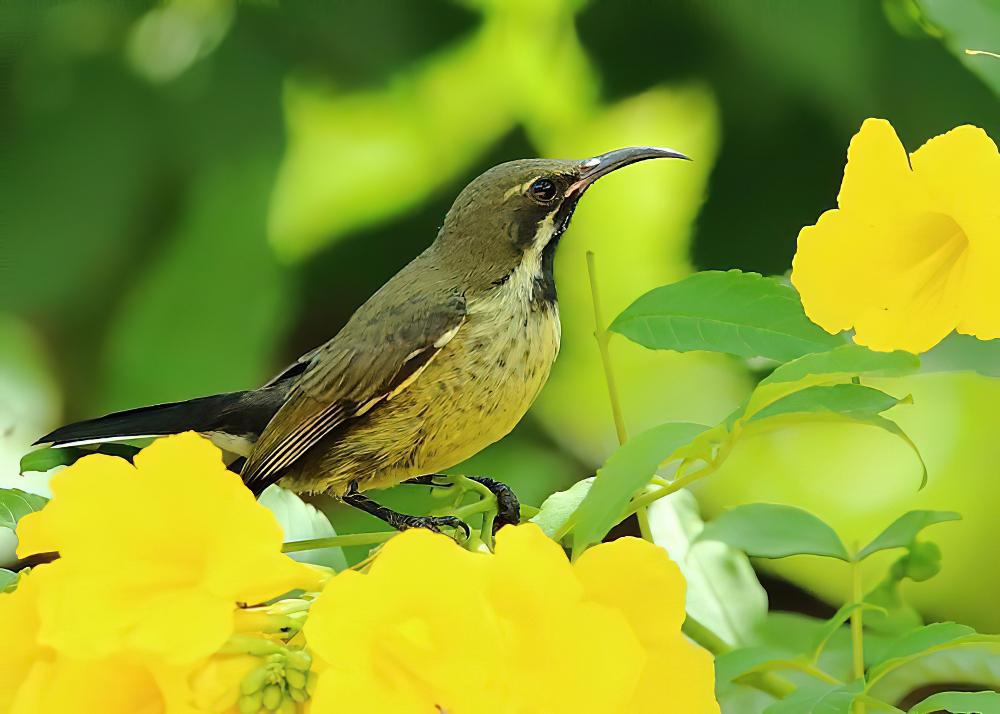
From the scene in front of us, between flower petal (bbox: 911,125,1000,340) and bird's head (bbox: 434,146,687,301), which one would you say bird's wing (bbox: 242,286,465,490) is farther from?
flower petal (bbox: 911,125,1000,340)

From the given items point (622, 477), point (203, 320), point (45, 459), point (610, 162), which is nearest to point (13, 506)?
point (45, 459)

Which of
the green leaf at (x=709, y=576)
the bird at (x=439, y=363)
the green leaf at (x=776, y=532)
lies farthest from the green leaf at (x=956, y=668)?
the bird at (x=439, y=363)

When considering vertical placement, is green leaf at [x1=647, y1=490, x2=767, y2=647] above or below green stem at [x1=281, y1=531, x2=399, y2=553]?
below

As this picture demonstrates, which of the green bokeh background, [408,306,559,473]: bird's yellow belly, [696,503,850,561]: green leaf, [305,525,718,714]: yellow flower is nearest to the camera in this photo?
[305,525,718,714]: yellow flower

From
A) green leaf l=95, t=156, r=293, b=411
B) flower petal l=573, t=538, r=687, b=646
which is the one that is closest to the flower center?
flower petal l=573, t=538, r=687, b=646

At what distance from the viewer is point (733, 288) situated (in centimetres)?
40

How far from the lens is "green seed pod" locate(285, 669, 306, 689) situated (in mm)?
276

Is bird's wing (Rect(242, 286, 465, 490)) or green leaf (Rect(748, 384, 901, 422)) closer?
green leaf (Rect(748, 384, 901, 422))

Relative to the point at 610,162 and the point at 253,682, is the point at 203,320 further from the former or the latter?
the point at 253,682

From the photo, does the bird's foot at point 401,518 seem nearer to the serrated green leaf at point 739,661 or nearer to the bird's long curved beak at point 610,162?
the serrated green leaf at point 739,661

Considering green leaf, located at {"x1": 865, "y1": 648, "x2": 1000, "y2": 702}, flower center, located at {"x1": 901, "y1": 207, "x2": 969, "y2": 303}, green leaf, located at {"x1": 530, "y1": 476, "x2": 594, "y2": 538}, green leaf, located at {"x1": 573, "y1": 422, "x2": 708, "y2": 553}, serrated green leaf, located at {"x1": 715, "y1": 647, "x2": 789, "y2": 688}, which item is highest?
flower center, located at {"x1": 901, "y1": 207, "x2": 969, "y2": 303}

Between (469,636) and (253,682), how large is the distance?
0.06 metres

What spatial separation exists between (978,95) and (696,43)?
0.97ft

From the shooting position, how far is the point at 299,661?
281mm
